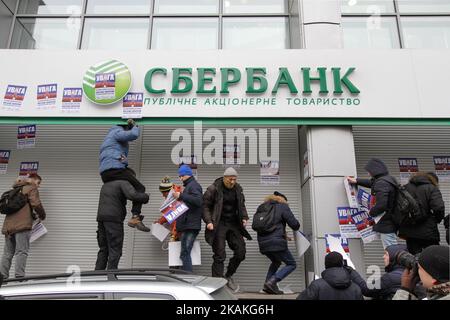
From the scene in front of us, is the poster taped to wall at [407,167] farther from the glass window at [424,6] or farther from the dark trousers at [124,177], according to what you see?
the dark trousers at [124,177]

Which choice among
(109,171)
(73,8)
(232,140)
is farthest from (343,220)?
(73,8)

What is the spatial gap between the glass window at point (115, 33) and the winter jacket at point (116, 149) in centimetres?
293

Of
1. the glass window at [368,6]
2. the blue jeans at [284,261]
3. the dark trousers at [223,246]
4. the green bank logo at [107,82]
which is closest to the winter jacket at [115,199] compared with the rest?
the dark trousers at [223,246]

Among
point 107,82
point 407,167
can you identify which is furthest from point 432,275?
point 107,82

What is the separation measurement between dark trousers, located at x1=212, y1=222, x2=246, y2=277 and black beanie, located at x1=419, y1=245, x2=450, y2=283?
3668 millimetres

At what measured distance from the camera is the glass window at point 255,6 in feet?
28.5

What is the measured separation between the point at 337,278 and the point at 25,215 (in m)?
5.22

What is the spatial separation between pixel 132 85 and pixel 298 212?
3977 millimetres

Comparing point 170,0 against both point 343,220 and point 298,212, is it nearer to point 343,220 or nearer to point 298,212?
point 298,212

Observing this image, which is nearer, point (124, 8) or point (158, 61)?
point (158, 61)

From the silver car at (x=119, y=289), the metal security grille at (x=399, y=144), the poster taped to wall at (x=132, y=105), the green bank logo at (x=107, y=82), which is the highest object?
the green bank logo at (x=107, y=82)

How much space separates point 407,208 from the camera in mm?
5273

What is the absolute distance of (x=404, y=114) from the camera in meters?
6.75

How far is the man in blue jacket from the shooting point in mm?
5949
